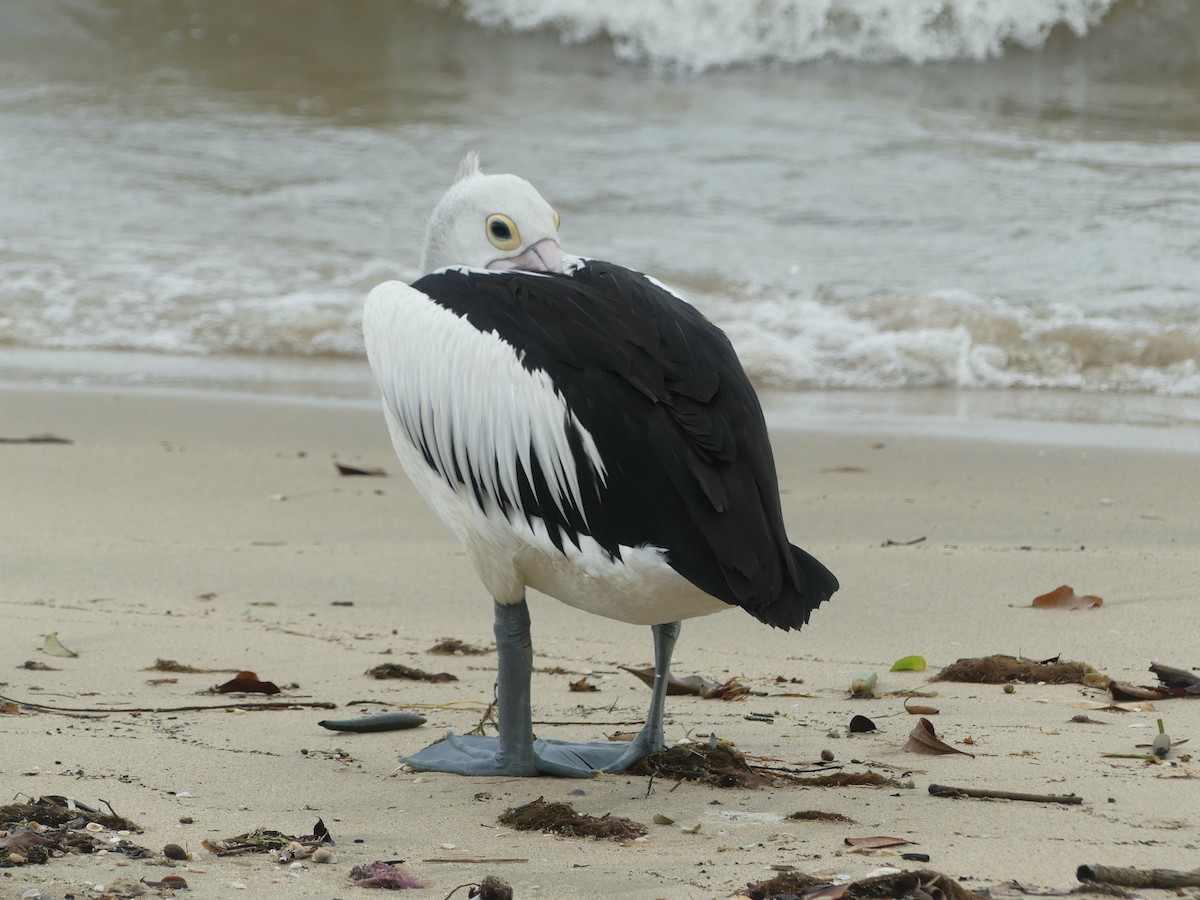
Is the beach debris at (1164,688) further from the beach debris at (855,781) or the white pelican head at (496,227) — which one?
the white pelican head at (496,227)

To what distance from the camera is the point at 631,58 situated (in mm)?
17062

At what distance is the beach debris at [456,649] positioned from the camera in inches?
154

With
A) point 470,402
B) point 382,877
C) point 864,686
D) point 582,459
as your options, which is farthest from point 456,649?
point 382,877

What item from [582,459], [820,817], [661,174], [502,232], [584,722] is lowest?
[584,722]

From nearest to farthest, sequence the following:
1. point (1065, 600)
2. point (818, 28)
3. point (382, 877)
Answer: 1. point (382, 877)
2. point (1065, 600)
3. point (818, 28)

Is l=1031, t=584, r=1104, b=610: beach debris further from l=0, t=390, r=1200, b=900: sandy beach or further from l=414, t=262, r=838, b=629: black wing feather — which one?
l=414, t=262, r=838, b=629: black wing feather

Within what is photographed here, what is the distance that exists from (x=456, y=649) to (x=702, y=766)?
124 centimetres

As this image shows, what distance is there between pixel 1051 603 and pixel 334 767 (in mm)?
2240

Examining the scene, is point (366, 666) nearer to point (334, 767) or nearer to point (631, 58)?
point (334, 767)

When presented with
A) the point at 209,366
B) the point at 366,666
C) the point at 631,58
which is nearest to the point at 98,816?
the point at 366,666

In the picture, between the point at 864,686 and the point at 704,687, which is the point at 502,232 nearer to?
the point at 704,687

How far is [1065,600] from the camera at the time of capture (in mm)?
4133

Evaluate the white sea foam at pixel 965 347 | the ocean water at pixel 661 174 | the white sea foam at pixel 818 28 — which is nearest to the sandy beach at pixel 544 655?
the white sea foam at pixel 965 347

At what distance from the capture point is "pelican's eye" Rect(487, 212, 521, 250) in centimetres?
337
